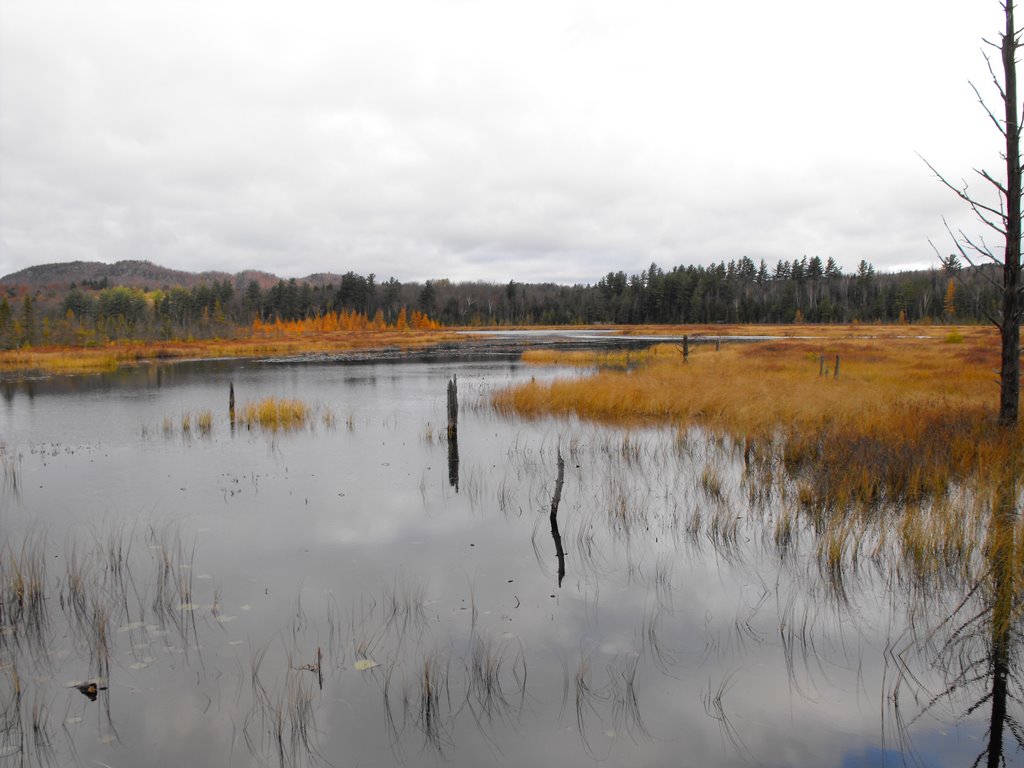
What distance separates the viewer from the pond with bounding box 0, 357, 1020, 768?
5789 mm

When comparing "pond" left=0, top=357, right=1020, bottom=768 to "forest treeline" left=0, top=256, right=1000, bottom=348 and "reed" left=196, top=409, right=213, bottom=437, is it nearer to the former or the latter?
"reed" left=196, top=409, right=213, bottom=437

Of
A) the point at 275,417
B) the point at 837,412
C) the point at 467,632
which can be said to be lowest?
the point at 467,632

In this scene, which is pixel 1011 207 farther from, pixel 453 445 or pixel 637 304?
pixel 637 304

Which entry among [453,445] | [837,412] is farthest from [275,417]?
[837,412]

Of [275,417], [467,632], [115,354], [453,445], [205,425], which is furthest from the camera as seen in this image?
[115,354]

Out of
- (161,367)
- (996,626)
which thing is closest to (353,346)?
(161,367)

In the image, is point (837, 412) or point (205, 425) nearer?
point (837, 412)

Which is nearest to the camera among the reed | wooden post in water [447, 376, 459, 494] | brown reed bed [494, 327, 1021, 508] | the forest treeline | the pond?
the pond

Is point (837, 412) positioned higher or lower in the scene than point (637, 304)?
lower

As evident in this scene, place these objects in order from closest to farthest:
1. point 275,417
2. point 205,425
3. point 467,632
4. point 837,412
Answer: point 467,632
point 837,412
point 205,425
point 275,417

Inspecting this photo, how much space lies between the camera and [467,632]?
778 cm

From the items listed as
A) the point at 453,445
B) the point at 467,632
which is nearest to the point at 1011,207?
the point at 467,632

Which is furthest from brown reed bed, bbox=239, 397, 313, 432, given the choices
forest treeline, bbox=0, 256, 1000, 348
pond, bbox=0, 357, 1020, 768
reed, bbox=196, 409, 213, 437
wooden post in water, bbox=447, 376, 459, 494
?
forest treeline, bbox=0, 256, 1000, 348

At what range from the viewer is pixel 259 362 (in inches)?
2441
